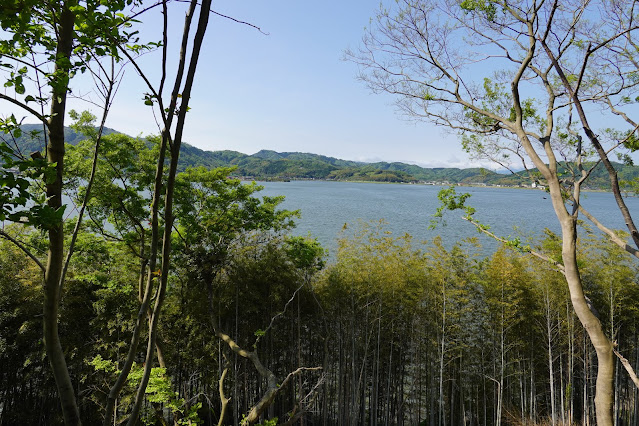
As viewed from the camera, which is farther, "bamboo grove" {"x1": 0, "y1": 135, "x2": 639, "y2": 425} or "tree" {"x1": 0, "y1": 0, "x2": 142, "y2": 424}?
"bamboo grove" {"x1": 0, "y1": 135, "x2": 639, "y2": 425}

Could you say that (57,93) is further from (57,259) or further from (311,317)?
(311,317)

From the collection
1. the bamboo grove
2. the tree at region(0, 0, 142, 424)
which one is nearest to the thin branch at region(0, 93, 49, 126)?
the tree at region(0, 0, 142, 424)

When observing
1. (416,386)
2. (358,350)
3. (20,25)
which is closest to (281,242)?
(358,350)

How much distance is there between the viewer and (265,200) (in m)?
8.19

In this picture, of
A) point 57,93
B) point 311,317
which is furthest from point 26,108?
point 311,317

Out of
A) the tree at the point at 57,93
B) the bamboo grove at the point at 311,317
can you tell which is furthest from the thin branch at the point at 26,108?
the bamboo grove at the point at 311,317

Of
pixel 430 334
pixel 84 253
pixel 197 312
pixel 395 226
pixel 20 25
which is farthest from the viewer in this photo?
pixel 395 226

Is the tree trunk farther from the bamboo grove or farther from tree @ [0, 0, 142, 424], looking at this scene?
the bamboo grove

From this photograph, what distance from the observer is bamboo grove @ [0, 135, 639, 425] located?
23.1 ft

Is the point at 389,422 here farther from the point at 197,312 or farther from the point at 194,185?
the point at 194,185

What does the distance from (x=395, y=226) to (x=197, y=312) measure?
41.6 ft

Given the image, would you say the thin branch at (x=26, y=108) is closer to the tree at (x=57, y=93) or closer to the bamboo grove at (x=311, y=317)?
the tree at (x=57, y=93)

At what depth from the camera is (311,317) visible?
340 inches

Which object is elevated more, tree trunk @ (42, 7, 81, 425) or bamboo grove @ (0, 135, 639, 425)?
tree trunk @ (42, 7, 81, 425)
